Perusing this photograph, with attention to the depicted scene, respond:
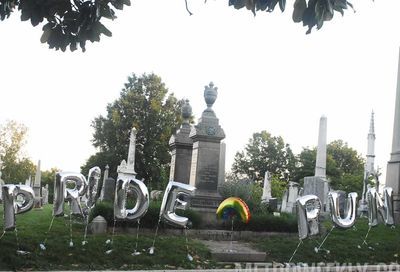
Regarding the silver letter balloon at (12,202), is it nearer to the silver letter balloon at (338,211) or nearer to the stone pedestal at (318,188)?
the silver letter balloon at (338,211)

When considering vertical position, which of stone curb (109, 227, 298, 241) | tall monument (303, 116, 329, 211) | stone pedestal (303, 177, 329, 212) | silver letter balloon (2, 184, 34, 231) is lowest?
stone curb (109, 227, 298, 241)

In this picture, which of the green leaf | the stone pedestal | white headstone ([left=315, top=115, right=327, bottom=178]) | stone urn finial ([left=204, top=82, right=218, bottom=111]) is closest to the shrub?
stone urn finial ([left=204, top=82, right=218, bottom=111])

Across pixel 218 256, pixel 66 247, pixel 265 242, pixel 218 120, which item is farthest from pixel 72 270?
pixel 218 120

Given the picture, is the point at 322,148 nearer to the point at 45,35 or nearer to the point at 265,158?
the point at 45,35

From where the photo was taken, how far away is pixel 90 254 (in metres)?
8.98

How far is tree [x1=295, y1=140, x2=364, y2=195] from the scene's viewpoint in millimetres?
58975

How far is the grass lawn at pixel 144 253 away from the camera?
8.35 meters

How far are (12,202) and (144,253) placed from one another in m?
2.82

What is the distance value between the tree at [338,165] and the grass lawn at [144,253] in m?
46.1

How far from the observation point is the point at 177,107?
4834 cm

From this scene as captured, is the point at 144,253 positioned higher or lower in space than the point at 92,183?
lower

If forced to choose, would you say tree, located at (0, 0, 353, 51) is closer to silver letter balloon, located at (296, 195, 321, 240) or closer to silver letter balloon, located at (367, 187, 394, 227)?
silver letter balloon, located at (296, 195, 321, 240)

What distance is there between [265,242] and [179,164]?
6.62 metres

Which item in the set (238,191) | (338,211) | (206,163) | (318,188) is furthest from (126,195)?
(318,188)
